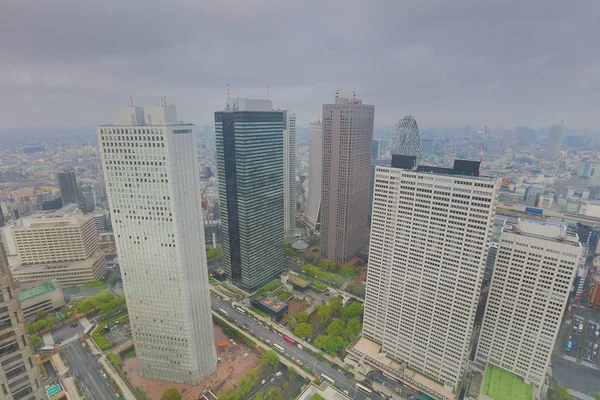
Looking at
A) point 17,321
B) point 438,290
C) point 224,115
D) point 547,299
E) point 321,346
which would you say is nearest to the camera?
point 17,321

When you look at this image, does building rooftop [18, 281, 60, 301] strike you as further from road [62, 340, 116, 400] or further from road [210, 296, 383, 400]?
road [210, 296, 383, 400]

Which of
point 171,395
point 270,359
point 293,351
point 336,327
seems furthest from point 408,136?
point 171,395

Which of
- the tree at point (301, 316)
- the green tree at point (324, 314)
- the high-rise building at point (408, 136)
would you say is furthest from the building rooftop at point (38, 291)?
the high-rise building at point (408, 136)

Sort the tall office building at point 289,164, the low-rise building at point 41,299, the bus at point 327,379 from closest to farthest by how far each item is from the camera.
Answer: the bus at point 327,379, the low-rise building at point 41,299, the tall office building at point 289,164

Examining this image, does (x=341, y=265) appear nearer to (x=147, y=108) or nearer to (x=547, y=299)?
(x=547, y=299)

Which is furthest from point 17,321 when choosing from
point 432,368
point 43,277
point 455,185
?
point 43,277

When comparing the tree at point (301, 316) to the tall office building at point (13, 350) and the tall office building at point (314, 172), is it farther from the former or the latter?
the tall office building at point (314, 172)

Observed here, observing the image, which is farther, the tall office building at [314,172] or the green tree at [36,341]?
the tall office building at [314,172]
